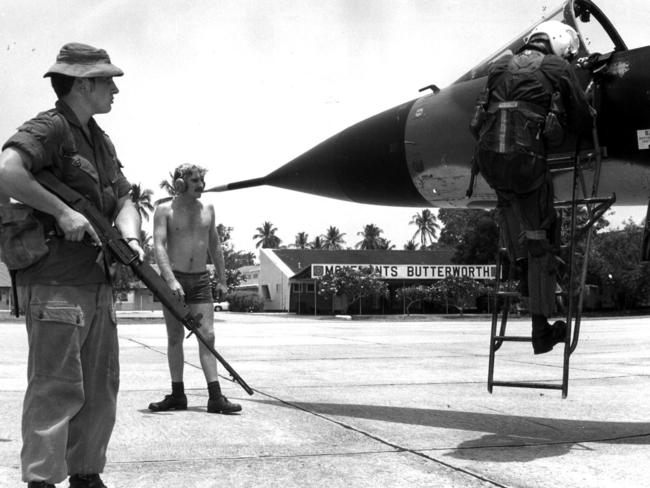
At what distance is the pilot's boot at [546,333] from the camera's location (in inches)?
166

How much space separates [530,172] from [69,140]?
2390 millimetres

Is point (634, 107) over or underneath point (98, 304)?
over

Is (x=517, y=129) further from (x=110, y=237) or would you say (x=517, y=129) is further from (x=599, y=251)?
(x=599, y=251)

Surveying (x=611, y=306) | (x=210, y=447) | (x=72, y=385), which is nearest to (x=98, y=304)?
(x=72, y=385)

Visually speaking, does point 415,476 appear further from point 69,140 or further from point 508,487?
point 69,140

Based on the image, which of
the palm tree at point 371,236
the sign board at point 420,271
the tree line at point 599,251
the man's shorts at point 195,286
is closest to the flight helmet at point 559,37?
the man's shorts at point 195,286

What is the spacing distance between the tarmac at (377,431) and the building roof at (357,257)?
54673 mm

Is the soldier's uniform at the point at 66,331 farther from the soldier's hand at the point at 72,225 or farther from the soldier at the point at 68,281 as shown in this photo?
the soldier's hand at the point at 72,225

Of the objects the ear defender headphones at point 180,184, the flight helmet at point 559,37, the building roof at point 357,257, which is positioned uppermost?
the building roof at point 357,257

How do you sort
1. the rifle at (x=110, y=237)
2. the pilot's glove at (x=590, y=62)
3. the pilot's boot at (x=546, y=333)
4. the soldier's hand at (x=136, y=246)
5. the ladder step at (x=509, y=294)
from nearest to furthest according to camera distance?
the rifle at (x=110, y=237), the soldier's hand at (x=136, y=246), the pilot's boot at (x=546, y=333), the ladder step at (x=509, y=294), the pilot's glove at (x=590, y=62)

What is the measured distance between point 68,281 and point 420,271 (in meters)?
54.6

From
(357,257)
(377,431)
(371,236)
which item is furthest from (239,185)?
(371,236)

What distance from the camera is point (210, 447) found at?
13.5ft

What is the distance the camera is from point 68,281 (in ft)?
9.60
